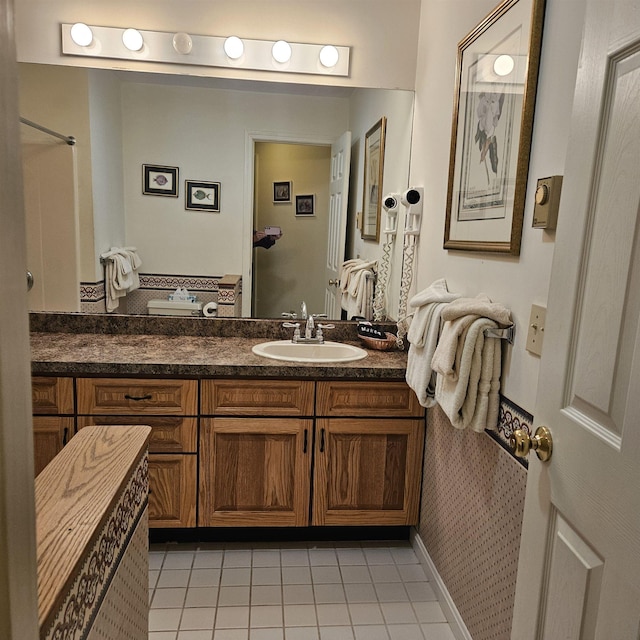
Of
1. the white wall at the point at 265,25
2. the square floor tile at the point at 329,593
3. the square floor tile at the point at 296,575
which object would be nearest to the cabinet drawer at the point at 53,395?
the square floor tile at the point at 296,575

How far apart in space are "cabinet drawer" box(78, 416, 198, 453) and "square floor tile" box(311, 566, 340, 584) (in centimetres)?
69

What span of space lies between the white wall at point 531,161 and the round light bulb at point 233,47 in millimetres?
799

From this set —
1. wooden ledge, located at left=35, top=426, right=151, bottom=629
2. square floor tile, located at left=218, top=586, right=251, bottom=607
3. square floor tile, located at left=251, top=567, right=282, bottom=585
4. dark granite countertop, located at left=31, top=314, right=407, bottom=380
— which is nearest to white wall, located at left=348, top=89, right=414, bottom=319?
dark granite countertop, located at left=31, top=314, right=407, bottom=380

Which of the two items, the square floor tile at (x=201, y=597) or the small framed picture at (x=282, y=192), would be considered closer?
the square floor tile at (x=201, y=597)

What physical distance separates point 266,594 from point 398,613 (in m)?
0.49

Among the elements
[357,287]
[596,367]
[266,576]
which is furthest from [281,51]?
[266,576]

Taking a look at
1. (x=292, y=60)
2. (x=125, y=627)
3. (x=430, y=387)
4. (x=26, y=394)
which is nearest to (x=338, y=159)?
(x=292, y=60)

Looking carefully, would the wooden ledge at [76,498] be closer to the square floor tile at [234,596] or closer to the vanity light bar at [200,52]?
the square floor tile at [234,596]

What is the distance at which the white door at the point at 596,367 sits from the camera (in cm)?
76

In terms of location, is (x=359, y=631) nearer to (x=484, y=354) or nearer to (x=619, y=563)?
(x=484, y=354)

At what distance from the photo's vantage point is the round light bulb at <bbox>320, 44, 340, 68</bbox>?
7.62 ft

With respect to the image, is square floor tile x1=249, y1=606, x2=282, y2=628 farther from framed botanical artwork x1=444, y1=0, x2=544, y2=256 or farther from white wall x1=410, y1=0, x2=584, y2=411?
framed botanical artwork x1=444, y1=0, x2=544, y2=256

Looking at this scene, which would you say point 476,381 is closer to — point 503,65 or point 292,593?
point 503,65

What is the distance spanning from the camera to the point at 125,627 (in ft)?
3.29
